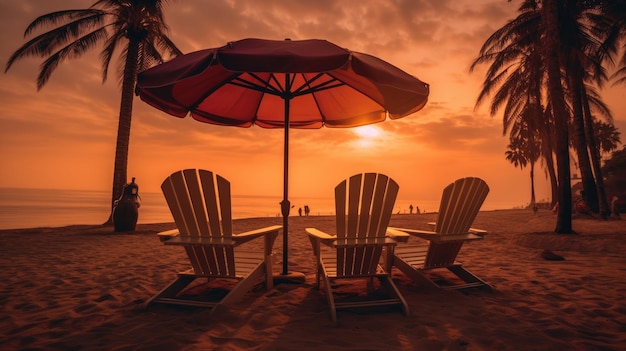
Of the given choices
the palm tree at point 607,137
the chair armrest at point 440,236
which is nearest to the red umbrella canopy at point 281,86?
the chair armrest at point 440,236

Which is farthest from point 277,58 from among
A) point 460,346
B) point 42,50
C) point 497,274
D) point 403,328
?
point 42,50

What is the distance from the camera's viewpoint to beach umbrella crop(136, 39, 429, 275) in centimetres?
237

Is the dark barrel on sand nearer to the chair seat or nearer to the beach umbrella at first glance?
the beach umbrella

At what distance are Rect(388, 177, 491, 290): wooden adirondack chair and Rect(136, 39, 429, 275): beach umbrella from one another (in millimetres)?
936

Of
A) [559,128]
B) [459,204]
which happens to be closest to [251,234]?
[459,204]

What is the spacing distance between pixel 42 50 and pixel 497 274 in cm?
1311

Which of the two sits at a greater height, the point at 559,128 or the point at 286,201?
the point at 559,128

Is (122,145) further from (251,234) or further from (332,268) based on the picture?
(332,268)

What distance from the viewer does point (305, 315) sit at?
2.52m

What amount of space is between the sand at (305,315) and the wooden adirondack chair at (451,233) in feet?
0.57

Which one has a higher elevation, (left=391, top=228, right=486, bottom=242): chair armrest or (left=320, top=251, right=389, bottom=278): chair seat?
(left=391, top=228, right=486, bottom=242): chair armrest

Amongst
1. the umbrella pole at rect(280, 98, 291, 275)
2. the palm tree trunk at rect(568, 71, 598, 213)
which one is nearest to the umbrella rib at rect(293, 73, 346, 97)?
the umbrella pole at rect(280, 98, 291, 275)

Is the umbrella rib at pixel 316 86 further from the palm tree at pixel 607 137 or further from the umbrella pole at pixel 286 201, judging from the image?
the palm tree at pixel 607 137

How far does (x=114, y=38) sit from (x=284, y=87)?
34.7 ft
